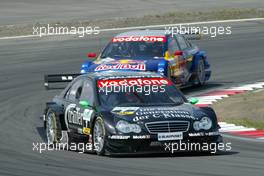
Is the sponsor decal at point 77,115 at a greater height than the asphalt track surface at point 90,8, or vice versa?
the asphalt track surface at point 90,8

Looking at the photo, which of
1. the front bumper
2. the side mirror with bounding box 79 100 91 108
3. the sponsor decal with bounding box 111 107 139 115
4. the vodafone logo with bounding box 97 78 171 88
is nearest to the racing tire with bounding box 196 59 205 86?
the vodafone logo with bounding box 97 78 171 88

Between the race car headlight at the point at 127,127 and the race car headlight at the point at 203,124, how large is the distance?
2.63ft

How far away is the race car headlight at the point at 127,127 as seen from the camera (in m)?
14.2

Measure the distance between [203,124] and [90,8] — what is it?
87.7 feet

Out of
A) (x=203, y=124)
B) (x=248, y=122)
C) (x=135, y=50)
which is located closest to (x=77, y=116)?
(x=203, y=124)

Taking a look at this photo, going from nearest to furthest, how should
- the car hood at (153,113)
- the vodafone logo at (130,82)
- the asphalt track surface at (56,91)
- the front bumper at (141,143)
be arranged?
the asphalt track surface at (56,91) < the front bumper at (141,143) < the car hood at (153,113) < the vodafone logo at (130,82)

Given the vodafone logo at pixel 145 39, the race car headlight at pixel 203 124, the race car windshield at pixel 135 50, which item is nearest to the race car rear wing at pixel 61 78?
the race car windshield at pixel 135 50

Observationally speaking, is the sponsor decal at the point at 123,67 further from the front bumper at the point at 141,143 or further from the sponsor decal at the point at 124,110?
the front bumper at the point at 141,143

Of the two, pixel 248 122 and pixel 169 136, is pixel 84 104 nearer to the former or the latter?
pixel 169 136

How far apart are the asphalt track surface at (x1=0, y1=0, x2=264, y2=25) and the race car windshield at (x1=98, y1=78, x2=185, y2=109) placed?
2173 cm

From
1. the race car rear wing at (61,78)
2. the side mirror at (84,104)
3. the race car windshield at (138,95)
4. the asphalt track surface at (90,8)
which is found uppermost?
the asphalt track surface at (90,8)

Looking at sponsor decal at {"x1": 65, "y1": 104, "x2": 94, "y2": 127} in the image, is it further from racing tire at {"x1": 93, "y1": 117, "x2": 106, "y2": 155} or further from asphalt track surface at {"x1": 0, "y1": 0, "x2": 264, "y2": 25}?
asphalt track surface at {"x1": 0, "y1": 0, "x2": 264, "y2": 25}

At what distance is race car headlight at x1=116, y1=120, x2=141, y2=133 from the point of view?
46.6 feet

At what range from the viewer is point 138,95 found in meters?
15.2
